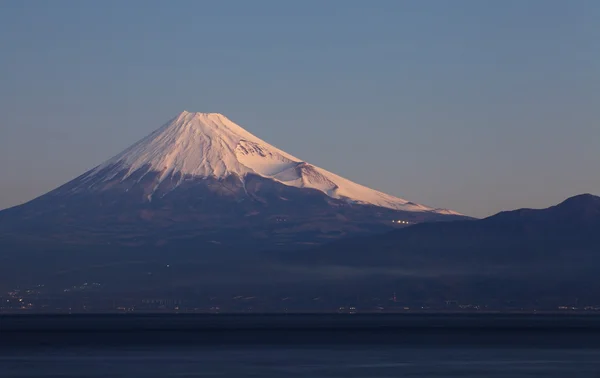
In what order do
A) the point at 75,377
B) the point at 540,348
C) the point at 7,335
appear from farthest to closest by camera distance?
the point at 7,335 < the point at 540,348 < the point at 75,377

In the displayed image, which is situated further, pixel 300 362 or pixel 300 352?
pixel 300 352

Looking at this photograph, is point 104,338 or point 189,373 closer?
point 189,373

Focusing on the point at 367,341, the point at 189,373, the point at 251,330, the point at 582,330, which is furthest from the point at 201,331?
the point at 189,373

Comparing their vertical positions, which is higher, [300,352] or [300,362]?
[300,352]

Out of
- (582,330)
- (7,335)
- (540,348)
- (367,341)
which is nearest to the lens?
(540,348)

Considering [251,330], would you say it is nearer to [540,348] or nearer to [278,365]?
[540,348]

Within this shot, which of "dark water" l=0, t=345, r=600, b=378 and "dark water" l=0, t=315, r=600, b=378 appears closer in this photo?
"dark water" l=0, t=345, r=600, b=378

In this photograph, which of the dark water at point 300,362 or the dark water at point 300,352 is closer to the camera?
the dark water at point 300,362
